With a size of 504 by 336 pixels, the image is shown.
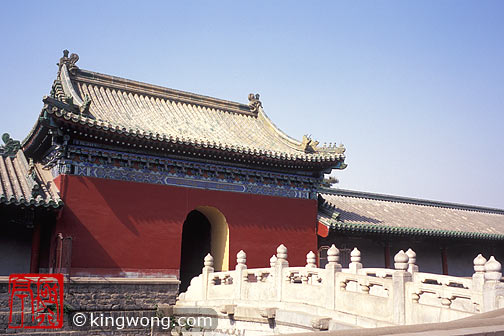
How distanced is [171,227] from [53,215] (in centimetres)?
309

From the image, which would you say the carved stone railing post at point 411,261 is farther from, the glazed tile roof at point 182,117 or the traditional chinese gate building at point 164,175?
the glazed tile roof at point 182,117

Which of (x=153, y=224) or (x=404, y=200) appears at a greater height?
(x=404, y=200)

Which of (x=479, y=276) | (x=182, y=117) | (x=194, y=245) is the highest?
(x=182, y=117)

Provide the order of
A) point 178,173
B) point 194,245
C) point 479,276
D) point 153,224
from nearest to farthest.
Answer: point 479,276 → point 153,224 → point 178,173 → point 194,245

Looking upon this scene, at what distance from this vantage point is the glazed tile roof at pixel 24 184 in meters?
11.8

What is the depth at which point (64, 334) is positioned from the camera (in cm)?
1202

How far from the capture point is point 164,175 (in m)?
14.4

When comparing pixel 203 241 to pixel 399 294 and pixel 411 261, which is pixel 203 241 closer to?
pixel 411 261

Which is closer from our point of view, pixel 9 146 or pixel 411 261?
pixel 411 261

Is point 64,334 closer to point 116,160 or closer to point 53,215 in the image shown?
point 53,215

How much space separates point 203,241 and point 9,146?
21.4 ft

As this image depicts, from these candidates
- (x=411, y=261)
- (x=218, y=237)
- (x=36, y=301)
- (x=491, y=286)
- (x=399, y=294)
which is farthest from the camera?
(x=218, y=237)

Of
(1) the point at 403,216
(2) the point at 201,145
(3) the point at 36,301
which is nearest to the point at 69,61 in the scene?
(2) the point at 201,145

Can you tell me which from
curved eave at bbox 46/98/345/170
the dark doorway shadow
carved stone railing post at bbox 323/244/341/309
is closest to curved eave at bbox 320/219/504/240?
curved eave at bbox 46/98/345/170
